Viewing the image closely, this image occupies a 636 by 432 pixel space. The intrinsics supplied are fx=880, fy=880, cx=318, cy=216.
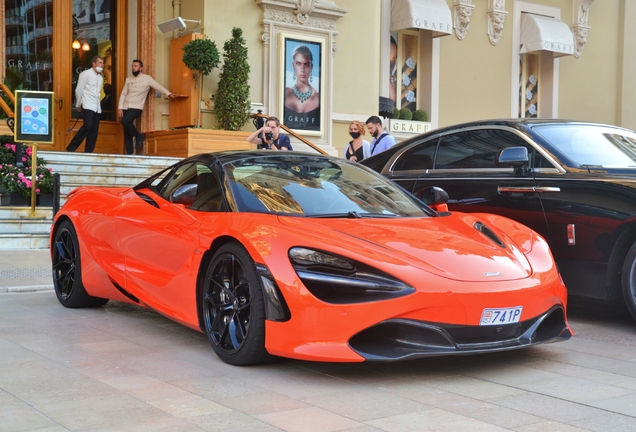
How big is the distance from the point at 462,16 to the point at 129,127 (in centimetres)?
948

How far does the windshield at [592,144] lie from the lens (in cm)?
665

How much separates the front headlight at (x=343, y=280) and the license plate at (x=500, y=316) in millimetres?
441

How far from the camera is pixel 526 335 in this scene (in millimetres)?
4738

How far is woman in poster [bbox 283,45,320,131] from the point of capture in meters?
17.3

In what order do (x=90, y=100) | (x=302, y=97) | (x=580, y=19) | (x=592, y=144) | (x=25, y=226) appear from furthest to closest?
(x=580, y=19), (x=302, y=97), (x=90, y=100), (x=25, y=226), (x=592, y=144)

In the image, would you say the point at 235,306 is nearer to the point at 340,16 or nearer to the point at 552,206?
the point at 552,206

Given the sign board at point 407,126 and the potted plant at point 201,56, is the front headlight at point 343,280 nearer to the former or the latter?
the potted plant at point 201,56

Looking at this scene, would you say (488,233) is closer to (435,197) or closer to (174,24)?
(435,197)

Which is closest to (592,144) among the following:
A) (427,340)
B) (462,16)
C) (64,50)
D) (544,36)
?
(427,340)

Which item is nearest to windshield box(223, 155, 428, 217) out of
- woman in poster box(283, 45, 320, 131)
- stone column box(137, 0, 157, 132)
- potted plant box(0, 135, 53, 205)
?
potted plant box(0, 135, 53, 205)

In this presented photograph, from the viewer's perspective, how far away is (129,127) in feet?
52.4

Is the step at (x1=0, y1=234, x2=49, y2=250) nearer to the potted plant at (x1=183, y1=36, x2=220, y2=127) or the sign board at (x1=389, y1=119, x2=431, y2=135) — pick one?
the potted plant at (x1=183, y1=36, x2=220, y2=127)

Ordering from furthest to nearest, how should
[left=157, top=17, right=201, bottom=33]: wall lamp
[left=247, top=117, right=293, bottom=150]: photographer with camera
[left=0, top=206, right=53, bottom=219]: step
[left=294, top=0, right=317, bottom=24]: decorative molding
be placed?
1. [left=294, top=0, right=317, bottom=24]: decorative molding
2. [left=157, top=17, right=201, bottom=33]: wall lamp
3. [left=0, top=206, right=53, bottom=219]: step
4. [left=247, top=117, right=293, bottom=150]: photographer with camera

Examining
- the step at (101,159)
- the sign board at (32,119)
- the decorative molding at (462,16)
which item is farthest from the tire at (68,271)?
the decorative molding at (462,16)
